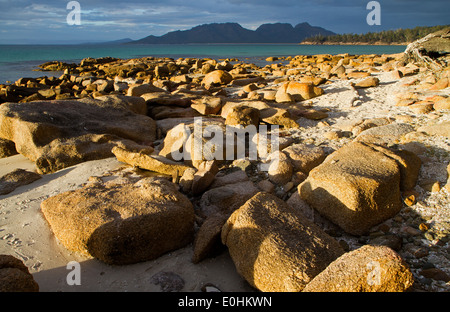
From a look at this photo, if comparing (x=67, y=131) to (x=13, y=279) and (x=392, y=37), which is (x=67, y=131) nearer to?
(x=13, y=279)

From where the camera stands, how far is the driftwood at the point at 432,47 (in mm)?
9242

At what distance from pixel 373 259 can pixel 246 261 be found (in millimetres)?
963

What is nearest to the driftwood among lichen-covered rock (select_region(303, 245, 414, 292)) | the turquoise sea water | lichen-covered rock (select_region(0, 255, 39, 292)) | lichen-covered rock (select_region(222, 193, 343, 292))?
lichen-covered rock (select_region(222, 193, 343, 292))

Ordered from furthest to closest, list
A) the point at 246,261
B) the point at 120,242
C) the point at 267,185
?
the point at 267,185
the point at 120,242
the point at 246,261

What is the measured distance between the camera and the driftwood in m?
9.24

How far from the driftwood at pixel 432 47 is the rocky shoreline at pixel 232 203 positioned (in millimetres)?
3834

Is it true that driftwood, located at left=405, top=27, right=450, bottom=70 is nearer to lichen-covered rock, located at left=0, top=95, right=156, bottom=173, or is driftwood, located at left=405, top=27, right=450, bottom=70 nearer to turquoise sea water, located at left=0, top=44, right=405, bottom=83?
lichen-covered rock, located at left=0, top=95, right=156, bottom=173

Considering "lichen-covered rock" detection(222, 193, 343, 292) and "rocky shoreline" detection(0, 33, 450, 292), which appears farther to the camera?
"rocky shoreline" detection(0, 33, 450, 292)

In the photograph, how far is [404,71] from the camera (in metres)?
9.79

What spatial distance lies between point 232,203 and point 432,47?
9593mm

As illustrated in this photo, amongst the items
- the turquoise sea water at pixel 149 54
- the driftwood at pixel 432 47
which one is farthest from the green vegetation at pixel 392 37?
the driftwood at pixel 432 47

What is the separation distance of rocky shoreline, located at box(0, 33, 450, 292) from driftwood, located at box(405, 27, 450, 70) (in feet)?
12.6
